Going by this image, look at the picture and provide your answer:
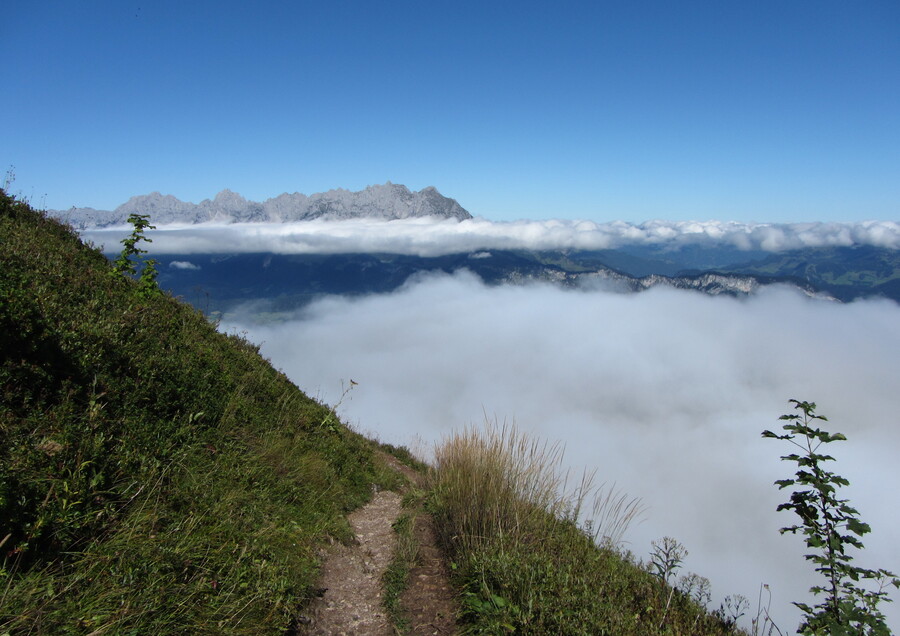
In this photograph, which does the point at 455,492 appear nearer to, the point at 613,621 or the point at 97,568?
the point at 613,621

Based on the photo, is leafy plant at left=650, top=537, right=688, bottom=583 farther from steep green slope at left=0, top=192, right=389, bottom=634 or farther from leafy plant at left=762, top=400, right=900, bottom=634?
steep green slope at left=0, top=192, right=389, bottom=634

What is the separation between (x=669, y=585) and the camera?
16.2 feet

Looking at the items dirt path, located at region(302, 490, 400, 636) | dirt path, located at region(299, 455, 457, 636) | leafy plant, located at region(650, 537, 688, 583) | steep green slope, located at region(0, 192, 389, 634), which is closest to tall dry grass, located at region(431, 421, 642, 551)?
dirt path, located at region(299, 455, 457, 636)

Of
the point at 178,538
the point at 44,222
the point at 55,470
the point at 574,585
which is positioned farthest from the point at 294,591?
the point at 44,222

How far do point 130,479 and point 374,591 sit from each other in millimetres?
2736

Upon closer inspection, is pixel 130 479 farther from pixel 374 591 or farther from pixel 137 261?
pixel 137 261

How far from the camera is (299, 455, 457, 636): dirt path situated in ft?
13.5

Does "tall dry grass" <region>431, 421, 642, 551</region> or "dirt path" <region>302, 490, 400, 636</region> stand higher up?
"tall dry grass" <region>431, 421, 642, 551</region>

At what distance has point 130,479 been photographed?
3797 millimetres

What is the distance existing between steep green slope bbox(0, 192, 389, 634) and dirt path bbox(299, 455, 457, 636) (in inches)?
12.7

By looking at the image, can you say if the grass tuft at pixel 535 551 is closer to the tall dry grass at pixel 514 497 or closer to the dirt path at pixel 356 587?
the tall dry grass at pixel 514 497

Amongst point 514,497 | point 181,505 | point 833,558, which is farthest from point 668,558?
point 181,505

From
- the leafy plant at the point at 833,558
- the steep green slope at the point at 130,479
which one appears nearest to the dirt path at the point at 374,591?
the steep green slope at the point at 130,479

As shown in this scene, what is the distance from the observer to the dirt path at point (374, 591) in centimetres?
412
